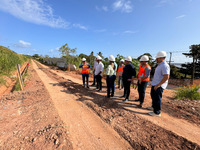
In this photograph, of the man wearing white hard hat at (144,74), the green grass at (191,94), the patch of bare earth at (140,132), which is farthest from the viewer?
the green grass at (191,94)

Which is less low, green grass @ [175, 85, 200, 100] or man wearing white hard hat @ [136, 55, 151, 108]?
man wearing white hard hat @ [136, 55, 151, 108]

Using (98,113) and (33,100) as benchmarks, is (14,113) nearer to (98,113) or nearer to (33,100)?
(33,100)

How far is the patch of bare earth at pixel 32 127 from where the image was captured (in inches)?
72.6

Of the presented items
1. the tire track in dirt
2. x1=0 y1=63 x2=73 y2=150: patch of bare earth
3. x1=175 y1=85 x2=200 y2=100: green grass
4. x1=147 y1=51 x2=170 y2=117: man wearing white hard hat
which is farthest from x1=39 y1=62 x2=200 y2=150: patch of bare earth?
x1=175 y1=85 x2=200 y2=100: green grass

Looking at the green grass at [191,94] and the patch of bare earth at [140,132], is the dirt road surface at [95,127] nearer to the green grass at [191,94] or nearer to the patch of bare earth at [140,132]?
the patch of bare earth at [140,132]

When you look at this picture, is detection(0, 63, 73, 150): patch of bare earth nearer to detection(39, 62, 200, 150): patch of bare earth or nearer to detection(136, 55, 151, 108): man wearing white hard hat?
detection(39, 62, 200, 150): patch of bare earth

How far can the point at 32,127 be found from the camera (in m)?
2.32

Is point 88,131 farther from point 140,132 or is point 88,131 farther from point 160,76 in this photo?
point 160,76

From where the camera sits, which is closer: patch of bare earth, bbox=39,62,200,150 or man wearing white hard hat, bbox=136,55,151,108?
patch of bare earth, bbox=39,62,200,150

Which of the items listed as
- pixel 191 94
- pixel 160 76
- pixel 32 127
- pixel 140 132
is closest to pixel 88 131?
pixel 140 132

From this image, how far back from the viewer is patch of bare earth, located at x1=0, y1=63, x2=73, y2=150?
1843mm

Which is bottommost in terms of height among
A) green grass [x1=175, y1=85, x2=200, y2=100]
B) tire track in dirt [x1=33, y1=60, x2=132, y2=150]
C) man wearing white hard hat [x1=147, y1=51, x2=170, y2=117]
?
tire track in dirt [x1=33, y1=60, x2=132, y2=150]

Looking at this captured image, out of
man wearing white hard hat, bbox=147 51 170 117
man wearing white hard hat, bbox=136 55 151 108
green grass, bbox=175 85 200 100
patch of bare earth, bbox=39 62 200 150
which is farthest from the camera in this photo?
green grass, bbox=175 85 200 100

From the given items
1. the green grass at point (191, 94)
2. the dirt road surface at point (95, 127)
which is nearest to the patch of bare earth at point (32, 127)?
the dirt road surface at point (95, 127)
